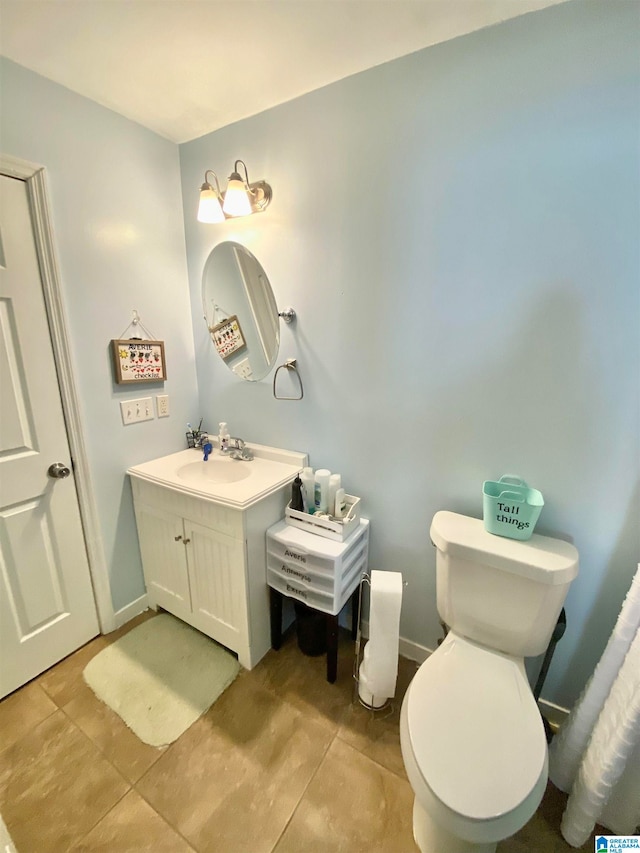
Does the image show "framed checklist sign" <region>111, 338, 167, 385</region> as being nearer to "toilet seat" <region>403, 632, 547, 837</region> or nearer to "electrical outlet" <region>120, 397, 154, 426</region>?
"electrical outlet" <region>120, 397, 154, 426</region>

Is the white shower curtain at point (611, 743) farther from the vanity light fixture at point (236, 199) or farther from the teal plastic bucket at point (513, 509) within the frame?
the vanity light fixture at point (236, 199)

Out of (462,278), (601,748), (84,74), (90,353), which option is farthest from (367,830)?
(84,74)

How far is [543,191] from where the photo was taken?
996mm

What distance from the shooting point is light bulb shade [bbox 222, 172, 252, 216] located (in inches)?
52.5

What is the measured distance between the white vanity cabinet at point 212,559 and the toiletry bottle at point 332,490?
20cm

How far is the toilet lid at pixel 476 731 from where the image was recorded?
0.74 m

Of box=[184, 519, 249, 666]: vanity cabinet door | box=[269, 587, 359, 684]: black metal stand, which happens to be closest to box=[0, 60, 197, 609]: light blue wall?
box=[184, 519, 249, 666]: vanity cabinet door

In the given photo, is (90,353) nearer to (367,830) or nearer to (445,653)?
(445,653)

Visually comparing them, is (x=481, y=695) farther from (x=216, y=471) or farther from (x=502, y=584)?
(x=216, y=471)

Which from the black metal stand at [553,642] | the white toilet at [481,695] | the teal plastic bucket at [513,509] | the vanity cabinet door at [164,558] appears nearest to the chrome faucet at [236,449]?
the vanity cabinet door at [164,558]

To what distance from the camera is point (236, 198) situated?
4.43 ft

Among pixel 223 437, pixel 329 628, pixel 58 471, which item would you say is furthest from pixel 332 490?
pixel 58 471

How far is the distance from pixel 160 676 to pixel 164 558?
47 centimetres

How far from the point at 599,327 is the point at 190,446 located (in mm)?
1841
